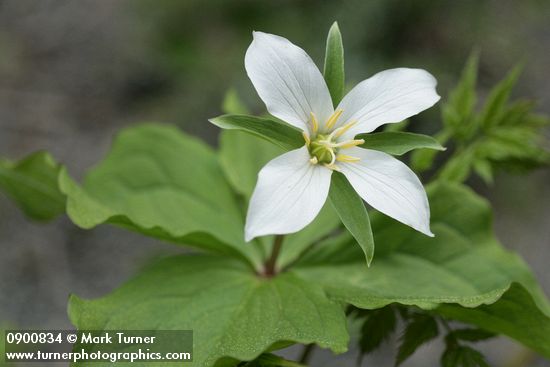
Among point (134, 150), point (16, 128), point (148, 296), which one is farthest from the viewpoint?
point (16, 128)

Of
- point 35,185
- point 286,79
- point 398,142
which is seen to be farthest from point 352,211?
point 35,185

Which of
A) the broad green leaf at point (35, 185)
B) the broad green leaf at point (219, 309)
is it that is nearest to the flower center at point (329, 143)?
the broad green leaf at point (219, 309)

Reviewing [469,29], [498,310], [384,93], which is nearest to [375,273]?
[498,310]

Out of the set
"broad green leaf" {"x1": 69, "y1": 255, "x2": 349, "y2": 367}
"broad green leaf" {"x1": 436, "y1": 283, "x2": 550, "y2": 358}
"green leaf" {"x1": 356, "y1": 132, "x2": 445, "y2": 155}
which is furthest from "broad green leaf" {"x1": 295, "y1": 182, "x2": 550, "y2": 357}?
"green leaf" {"x1": 356, "y1": 132, "x2": 445, "y2": 155}

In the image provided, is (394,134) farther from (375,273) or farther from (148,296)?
(148,296)

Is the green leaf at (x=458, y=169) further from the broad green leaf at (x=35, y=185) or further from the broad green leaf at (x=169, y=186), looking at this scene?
the broad green leaf at (x=35, y=185)
